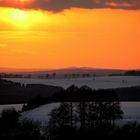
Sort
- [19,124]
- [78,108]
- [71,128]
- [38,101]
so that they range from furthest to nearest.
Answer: [38,101] → [78,108] → [19,124] → [71,128]

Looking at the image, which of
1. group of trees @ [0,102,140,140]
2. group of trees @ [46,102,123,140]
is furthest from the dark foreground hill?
group of trees @ [0,102,140,140]

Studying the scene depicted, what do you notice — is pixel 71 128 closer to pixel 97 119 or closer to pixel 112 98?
pixel 97 119

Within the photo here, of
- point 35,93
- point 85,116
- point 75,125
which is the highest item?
point 35,93

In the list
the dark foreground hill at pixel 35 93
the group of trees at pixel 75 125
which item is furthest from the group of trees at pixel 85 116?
the dark foreground hill at pixel 35 93

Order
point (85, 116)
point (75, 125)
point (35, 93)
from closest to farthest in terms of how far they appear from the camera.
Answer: point (75, 125)
point (85, 116)
point (35, 93)

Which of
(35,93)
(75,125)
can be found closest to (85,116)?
(75,125)

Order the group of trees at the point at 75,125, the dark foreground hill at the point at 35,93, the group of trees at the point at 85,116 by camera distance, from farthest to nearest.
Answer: the dark foreground hill at the point at 35,93 < the group of trees at the point at 85,116 < the group of trees at the point at 75,125

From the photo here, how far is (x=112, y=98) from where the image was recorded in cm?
8950

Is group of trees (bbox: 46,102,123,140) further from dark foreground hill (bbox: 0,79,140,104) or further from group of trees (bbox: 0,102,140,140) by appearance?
dark foreground hill (bbox: 0,79,140,104)

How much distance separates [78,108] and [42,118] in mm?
6012

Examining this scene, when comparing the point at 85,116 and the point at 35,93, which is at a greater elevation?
the point at 35,93

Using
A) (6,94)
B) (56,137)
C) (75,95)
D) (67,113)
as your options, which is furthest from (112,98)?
(6,94)

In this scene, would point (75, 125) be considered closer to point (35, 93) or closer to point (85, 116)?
point (85, 116)

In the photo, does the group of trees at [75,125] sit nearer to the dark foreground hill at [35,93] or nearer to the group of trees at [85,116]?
the group of trees at [85,116]
